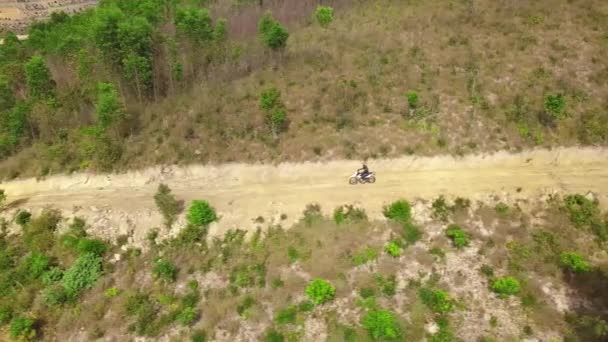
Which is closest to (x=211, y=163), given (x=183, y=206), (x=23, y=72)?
(x=183, y=206)

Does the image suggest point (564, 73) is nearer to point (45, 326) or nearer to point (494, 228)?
point (494, 228)

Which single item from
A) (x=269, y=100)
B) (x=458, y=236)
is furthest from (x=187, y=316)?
(x=458, y=236)

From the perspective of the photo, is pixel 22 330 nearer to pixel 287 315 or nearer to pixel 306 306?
pixel 287 315

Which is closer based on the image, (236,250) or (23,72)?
(236,250)

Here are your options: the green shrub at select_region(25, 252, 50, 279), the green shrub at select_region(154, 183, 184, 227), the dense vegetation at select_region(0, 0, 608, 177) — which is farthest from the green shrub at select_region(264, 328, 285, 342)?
→ the green shrub at select_region(25, 252, 50, 279)

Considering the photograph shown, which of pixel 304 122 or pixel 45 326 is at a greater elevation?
pixel 304 122

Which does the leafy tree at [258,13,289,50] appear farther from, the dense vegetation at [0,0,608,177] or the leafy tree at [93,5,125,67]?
the leafy tree at [93,5,125,67]

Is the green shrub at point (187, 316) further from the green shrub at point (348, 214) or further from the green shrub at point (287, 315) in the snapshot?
the green shrub at point (348, 214)
